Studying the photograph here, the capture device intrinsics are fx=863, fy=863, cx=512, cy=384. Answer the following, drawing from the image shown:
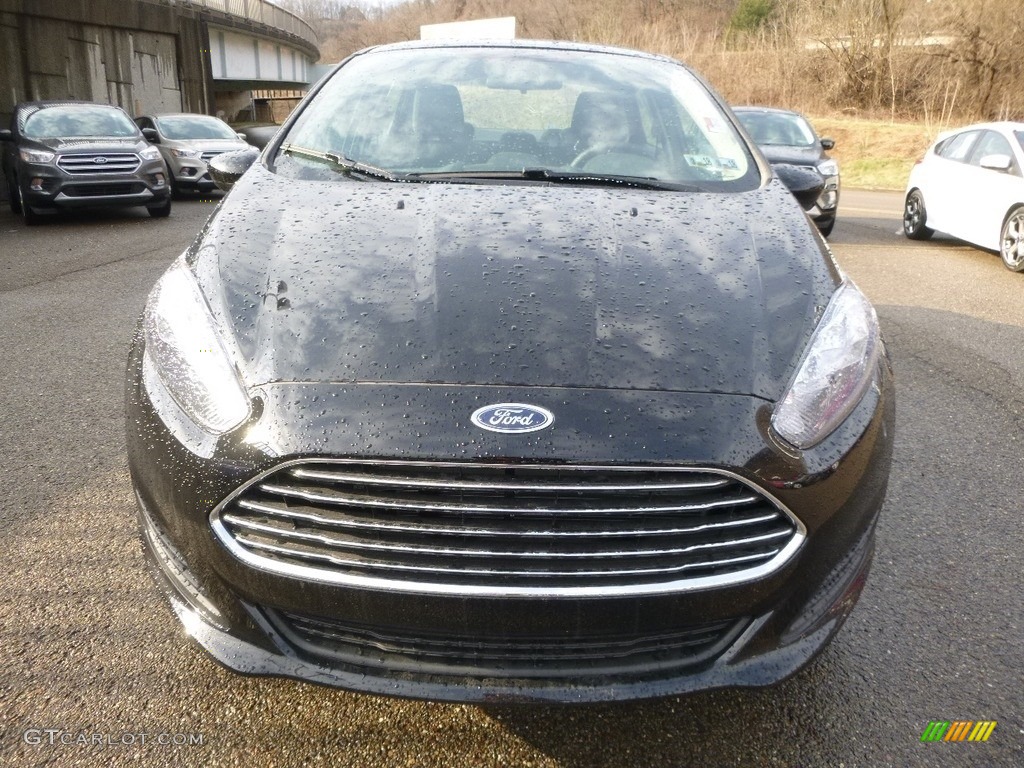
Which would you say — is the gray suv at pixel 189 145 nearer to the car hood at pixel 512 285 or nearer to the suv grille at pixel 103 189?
the suv grille at pixel 103 189

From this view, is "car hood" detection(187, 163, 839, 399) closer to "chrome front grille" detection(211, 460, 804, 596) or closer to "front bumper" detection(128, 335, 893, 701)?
"front bumper" detection(128, 335, 893, 701)

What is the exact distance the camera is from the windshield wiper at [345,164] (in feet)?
9.14

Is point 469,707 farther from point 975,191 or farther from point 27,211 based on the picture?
point 27,211

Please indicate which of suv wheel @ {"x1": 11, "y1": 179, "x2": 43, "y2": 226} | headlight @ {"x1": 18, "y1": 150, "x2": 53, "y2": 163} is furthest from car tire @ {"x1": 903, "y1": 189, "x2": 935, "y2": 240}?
suv wheel @ {"x1": 11, "y1": 179, "x2": 43, "y2": 226}

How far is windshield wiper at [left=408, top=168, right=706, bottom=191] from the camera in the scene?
2.79 m

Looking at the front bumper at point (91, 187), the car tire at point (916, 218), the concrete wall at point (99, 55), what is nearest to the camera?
the car tire at point (916, 218)

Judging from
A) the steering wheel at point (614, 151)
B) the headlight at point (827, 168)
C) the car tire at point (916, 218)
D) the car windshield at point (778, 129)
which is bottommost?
the car tire at point (916, 218)

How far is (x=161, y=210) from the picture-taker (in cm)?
1216

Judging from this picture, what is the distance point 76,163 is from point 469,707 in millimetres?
11139

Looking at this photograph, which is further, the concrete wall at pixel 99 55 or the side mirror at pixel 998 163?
the concrete wall at pixel 99 55

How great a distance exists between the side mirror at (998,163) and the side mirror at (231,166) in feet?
25.9

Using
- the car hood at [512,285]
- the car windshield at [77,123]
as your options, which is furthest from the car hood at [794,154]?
the car windshield at [77,123]

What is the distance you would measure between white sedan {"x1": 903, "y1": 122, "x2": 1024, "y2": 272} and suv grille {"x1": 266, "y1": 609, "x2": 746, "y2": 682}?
8.18 metres

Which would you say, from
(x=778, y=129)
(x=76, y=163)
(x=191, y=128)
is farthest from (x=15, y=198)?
(x=778, y=129)
